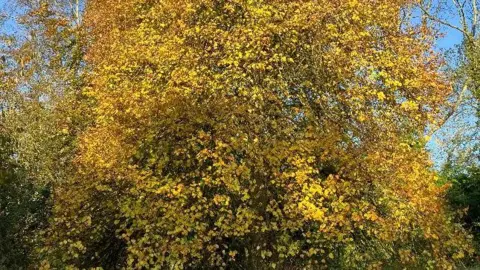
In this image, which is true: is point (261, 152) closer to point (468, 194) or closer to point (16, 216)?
point (16, 216)

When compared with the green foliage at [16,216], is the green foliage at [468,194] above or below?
above

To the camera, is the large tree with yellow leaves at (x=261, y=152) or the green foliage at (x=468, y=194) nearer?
the large tree with yellow leaves at (x=261, y=152)

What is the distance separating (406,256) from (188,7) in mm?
8623

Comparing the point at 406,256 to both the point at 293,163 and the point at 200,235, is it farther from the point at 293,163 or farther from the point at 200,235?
the point at 200,235

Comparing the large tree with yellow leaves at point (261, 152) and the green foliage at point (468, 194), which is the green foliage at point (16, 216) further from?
the green foliage at point (468, 194)

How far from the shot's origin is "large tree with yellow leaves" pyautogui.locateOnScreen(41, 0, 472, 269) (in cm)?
1144

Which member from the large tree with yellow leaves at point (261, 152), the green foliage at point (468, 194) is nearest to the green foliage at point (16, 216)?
the large tree with yellow leaves at point (261, 152)

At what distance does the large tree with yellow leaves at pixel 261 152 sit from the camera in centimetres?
1144

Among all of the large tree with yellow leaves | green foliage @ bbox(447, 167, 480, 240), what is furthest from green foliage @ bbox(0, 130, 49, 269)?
green foliage @ bbox(447, 167, 480, 240)

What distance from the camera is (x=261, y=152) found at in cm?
1134

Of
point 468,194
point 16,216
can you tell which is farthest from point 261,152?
point 468,194

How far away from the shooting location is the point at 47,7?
29.9 metres

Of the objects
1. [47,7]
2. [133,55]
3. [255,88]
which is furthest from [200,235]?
[47,7]

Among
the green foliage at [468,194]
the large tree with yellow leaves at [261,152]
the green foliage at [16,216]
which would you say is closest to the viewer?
the large tree with yellow leaves at [261,152]
